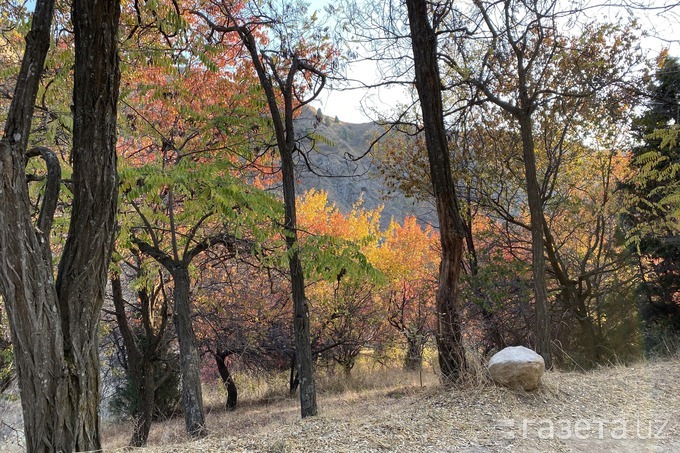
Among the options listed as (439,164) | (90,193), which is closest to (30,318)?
(90,193)

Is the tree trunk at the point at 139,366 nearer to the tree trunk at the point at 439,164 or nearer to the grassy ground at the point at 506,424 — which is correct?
the grassy ground at the point at 506,424

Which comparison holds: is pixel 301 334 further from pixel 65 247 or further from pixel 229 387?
pixel 229 387

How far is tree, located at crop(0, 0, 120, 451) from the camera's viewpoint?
312 cm

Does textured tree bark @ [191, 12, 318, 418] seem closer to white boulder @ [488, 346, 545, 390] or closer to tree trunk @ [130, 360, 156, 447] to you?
white boulder @ [488, 346, 545, 390]

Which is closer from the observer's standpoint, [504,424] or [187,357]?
[504,424]

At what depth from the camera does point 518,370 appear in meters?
5.00

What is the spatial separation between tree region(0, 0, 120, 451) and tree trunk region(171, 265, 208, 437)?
4070mm

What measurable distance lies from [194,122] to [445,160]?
449 cm

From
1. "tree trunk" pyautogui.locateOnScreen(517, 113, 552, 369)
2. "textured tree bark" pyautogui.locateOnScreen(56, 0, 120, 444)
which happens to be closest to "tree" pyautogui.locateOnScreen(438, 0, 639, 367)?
"tree trunk" pyautogui.locateOnScreen(517, 113, 552, 369)

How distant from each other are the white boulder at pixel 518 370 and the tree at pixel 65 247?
4.01 metres

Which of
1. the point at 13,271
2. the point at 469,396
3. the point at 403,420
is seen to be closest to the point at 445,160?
the point at 469,396

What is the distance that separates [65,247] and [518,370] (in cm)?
455

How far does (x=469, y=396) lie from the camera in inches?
201

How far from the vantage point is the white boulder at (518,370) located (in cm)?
500
